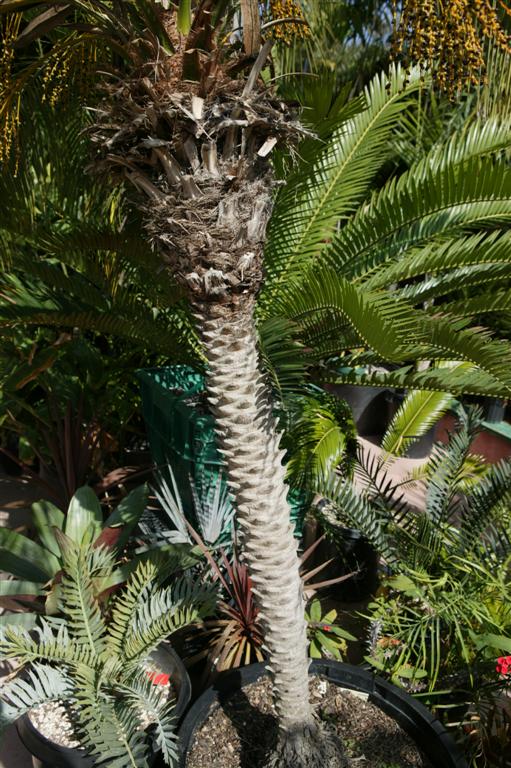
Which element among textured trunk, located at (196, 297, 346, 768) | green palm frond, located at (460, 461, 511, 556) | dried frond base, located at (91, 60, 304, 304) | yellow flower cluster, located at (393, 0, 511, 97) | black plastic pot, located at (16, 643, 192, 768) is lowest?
black plastic pot, located at (16, 643, 192, 768)

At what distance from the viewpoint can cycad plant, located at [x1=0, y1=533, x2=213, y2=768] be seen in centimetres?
194

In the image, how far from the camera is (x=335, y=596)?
3.33m

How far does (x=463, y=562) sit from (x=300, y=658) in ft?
2.97

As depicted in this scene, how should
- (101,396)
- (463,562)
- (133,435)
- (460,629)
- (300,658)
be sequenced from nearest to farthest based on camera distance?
(300,658) < (460,629) < (463,562) < (101,396) < (133,435)

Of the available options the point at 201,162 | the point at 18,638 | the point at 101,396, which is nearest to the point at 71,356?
the point at 101,396

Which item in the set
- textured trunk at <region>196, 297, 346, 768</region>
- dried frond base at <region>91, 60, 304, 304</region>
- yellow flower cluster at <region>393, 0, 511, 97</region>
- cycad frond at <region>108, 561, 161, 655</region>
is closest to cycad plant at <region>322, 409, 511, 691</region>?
textured trunk at <region>196, 297, 346, 768</region>

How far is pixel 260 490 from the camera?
5.93ft

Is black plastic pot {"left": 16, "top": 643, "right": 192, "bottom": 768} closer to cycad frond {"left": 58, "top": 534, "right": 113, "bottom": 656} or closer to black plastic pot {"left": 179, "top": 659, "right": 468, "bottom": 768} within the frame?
black plastic pot {"left": 179, "top": 659, "right": 468, "bottom": 768}

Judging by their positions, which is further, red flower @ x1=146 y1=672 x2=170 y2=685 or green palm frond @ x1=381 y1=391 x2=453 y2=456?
green palm frond @ x1=381 y1=391 x2=453 y2=456

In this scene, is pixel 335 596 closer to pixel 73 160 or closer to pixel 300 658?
pixel 300 658

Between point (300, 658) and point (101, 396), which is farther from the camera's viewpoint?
point (101, 396)

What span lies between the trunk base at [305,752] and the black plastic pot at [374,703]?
0.84 ft

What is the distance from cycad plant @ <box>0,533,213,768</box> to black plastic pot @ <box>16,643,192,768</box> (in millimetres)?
39

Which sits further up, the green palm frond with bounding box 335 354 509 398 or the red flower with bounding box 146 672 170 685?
the green palm frond with bounding box 335 354 509 398
